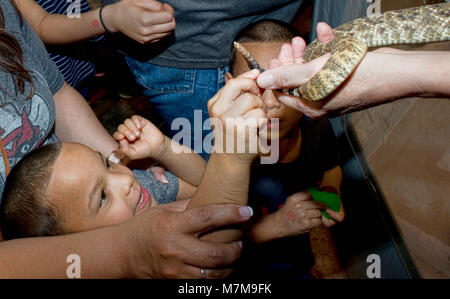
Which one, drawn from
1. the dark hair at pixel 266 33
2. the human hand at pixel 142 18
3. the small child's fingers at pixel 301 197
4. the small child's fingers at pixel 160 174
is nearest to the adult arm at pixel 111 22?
the human hand at pixel 142 18

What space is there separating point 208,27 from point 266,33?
42cm

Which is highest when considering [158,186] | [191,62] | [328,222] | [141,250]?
[191,62]

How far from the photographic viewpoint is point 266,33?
198 centimetres

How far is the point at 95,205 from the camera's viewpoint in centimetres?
137

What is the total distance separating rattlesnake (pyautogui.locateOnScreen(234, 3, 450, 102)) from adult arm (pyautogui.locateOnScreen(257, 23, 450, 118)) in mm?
55

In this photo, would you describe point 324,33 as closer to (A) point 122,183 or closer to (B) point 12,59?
(A) point 122,183

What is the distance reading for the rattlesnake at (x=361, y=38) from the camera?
3.93ft

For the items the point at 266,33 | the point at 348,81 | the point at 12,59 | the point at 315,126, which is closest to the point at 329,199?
the point at 315,126

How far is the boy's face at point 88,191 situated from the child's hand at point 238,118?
27.0 inches

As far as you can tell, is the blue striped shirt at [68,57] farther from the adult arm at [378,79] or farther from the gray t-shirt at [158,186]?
the adult arm at [378,79]

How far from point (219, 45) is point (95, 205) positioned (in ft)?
4.76

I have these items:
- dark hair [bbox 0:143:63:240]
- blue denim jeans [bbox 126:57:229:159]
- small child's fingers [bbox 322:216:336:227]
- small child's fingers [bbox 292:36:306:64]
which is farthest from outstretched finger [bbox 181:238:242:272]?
blue denim jeans [bbox 126:57:229:159]
